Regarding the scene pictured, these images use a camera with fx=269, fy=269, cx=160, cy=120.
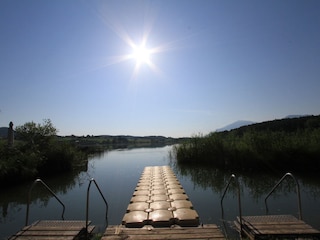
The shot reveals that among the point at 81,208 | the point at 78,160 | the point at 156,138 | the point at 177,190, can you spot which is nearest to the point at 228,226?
the point at 177,190

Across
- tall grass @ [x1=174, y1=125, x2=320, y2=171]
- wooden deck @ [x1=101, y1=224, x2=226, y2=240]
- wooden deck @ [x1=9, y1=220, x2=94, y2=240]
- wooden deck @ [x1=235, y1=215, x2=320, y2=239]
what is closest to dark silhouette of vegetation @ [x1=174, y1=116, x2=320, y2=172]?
tall grass @ [x1=174, y1=125, x2=320, y2=171]

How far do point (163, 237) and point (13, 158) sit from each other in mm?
12754

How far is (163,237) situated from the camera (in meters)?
5.28

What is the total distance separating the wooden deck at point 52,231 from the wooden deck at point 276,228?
3672mm

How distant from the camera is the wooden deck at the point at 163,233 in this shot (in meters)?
5.27

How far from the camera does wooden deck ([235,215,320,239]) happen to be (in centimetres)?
526

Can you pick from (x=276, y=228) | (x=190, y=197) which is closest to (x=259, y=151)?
(x=190, y=197)

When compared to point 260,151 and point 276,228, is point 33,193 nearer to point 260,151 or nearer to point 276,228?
point 276,228

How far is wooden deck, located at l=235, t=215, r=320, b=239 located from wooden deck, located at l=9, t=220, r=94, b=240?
3672mm

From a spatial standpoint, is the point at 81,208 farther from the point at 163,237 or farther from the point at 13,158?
the point at 13,158

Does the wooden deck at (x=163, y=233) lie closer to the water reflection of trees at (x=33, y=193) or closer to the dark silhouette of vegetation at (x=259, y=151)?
the water reflection of trees at (x=33, y=193)

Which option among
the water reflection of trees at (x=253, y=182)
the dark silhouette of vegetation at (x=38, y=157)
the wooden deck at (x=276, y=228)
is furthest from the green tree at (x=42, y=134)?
the wooden deck at (x=276, y=228)

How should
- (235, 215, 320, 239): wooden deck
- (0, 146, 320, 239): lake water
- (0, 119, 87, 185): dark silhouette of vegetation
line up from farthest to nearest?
1. (0, 119, 87, 185): dark silhouette of vegetation
2. (0, 146, 320, 239): lake water
3. (235, 215, 320, 239): wooden deck

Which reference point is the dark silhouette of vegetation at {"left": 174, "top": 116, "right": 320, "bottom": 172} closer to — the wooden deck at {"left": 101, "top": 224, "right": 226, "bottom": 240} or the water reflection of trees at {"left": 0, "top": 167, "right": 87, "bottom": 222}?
the water reflection of trees at {"left": 0, "top": 167, "right": 87, "bottom": 222}
